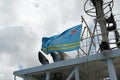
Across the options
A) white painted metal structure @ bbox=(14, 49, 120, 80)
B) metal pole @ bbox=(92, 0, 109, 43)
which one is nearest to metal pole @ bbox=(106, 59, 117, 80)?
white painted metal structure @ bbox=(14, 49, 120, 80)

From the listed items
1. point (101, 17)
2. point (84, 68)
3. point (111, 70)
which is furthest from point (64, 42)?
point (111, 70)

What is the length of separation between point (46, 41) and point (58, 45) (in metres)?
0.98

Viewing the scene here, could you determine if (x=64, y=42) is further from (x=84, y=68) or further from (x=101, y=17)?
(x=101, y=17)

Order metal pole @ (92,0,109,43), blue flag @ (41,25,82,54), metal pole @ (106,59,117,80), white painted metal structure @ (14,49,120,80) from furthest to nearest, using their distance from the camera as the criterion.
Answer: blue flag @ (41,25,82,54)
metal pole @ (92,0,109,43)
white painted metal structure @ (14,49,120,80)
metal pole @ (106,59,117,80)

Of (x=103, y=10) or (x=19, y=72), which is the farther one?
(x=103, y=10)

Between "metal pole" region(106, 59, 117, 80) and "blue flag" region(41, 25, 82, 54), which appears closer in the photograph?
"metal pole" region(106, 59, 117, 80)

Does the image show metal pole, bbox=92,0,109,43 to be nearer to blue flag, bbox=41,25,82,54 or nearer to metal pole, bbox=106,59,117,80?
blue flag, bbox=41,25,82,54

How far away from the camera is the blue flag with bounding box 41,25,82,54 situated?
857 centimetres

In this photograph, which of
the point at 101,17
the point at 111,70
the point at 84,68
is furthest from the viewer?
the point at 101,17

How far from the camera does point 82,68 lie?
8.27 meters

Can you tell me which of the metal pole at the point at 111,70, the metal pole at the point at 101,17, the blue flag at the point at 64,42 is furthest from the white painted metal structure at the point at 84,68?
the metal pole at the point at 101,17

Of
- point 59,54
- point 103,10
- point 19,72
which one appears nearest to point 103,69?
point 59,54

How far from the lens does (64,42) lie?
8953 millimetres

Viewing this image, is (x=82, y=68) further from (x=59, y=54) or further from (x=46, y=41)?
(x=46, y=41)
